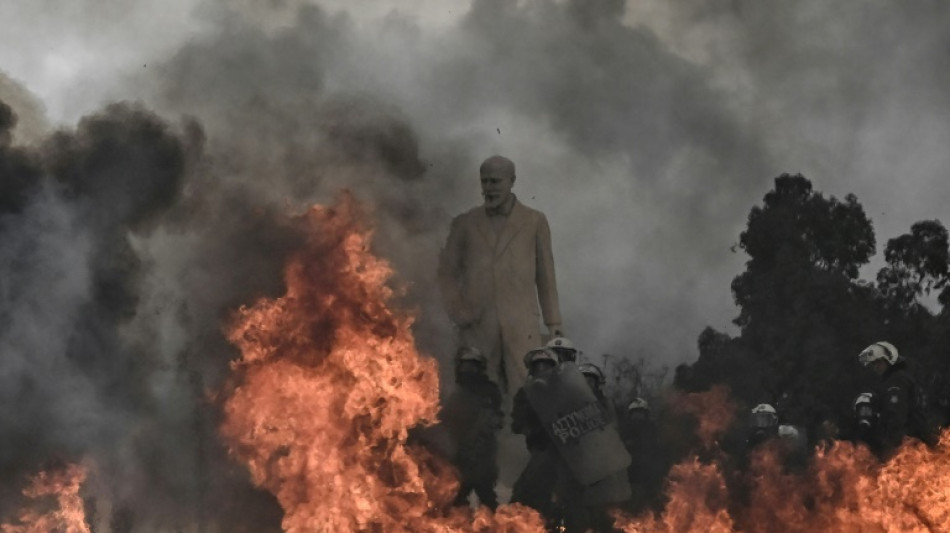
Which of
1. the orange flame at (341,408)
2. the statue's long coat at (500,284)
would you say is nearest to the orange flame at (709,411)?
the statue's long coat at (500,284)

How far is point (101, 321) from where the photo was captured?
78.9 ft

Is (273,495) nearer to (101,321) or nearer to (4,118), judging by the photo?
(101,321)

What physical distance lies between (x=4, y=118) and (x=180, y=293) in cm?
318

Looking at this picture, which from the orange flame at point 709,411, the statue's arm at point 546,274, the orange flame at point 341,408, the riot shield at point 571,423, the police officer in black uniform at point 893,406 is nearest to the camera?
the orange flame at point 341,408

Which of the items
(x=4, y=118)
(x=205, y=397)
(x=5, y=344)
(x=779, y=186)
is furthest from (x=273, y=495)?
(x=779, y=186)

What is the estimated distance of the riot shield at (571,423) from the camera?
21422mm

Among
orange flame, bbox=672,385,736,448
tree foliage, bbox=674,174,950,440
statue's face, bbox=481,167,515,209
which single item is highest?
tree foliage, bbox=674,174,950,440

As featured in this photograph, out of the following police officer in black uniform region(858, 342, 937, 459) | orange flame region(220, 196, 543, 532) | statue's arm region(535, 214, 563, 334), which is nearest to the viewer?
orange flame region(220, 196, 543, 532)

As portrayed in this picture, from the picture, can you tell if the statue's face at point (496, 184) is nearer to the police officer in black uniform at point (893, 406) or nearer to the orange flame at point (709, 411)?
the orange flame at point (709, 411)

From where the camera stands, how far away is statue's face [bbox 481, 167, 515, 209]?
23.6 meters

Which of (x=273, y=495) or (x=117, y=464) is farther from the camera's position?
(x=117, y=464)

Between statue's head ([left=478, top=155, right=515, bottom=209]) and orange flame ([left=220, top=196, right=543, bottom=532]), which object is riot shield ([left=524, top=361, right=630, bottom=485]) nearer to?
orange flame ([left=220, top=196, right=543, bottom=532])

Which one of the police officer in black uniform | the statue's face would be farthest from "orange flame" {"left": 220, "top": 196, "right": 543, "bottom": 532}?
the police officer in black uniform

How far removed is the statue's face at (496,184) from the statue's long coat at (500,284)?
1.36 ft
